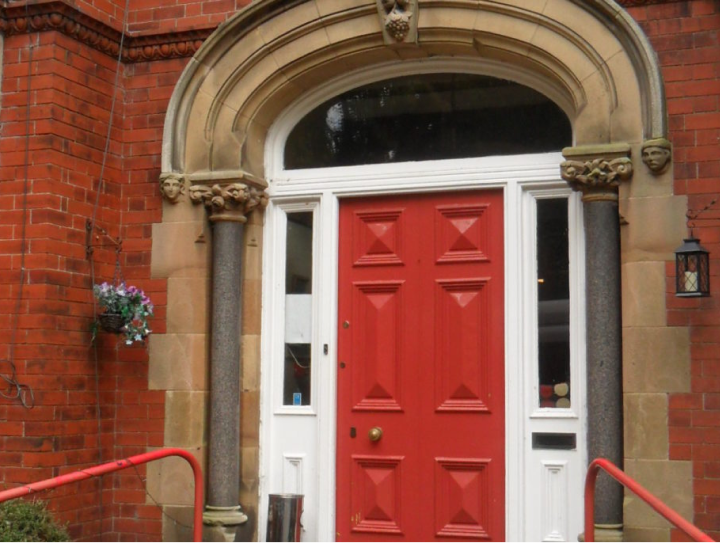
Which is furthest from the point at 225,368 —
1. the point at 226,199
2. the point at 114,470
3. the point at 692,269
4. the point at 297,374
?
the point at 692,269

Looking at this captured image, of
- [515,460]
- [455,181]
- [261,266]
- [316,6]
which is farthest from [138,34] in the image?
[515,460]

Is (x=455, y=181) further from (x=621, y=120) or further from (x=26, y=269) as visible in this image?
(x=26, y=269)

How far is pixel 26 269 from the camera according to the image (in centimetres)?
697

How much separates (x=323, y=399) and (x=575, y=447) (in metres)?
1.65

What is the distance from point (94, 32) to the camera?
7422 mm

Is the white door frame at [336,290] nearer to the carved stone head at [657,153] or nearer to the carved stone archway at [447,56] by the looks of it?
the carved stone archway at [447,56]

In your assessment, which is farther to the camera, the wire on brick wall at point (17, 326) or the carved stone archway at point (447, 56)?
the wire on brick wall at point (17, 326)

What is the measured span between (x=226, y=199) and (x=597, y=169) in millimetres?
2402

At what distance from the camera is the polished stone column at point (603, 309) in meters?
6.34

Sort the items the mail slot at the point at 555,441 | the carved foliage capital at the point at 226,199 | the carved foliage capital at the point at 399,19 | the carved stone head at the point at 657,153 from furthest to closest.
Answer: the carved foliage capital at the point at 226,199, the carved foliage capital at the point at 399,19, the mail slot at the point at 555,441, the carved stone head at the point at 657,153

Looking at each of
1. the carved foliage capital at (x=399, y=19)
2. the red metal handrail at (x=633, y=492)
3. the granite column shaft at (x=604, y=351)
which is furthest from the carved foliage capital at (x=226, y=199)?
the red metal handrail at (x=633, y=492)

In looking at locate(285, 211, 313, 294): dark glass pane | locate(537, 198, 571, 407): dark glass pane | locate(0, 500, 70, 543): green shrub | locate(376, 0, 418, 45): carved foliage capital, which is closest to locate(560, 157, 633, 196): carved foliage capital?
locate(537, 198, 571, 407): dark glass pane

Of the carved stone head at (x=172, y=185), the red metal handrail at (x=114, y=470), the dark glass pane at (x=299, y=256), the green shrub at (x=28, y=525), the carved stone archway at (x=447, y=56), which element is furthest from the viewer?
the dark glass pane at (x=299, y=256)

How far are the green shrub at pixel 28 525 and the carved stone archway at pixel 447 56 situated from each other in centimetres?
106
